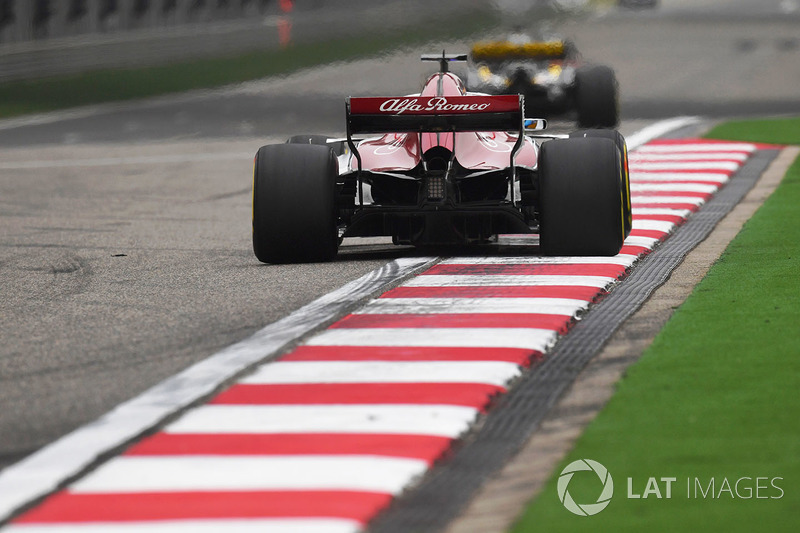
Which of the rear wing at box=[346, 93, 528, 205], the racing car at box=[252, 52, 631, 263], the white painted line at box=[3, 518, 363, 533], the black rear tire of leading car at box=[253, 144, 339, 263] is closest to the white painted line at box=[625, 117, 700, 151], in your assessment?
the racing car at box=[252, 52, 631, 263]

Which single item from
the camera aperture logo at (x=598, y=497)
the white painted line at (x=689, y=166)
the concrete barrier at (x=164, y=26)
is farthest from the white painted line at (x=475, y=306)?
the concrete barrier at (x=164, y=26)

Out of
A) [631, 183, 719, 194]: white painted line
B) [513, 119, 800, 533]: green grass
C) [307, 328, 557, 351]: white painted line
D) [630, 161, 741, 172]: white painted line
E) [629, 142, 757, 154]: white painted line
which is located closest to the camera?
[513, 119, 800, 533]: green grass

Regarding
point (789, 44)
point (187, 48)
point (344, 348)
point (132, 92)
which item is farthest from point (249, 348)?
point (789, 44)

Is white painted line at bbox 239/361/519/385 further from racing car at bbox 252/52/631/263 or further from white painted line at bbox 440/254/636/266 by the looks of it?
racing car at bbox 252/52/631/263

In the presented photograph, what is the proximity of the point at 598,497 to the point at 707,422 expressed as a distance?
100 centimetres

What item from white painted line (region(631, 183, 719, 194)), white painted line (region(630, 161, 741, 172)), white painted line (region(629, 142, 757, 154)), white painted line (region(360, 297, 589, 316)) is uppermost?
white painted line (region(360, 297, 589, 316))

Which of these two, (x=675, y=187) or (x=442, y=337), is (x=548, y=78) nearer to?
(x=675, y=187)

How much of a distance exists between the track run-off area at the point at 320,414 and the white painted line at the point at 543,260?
0.79 feet

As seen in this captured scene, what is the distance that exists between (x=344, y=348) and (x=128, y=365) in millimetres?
Answer: 959

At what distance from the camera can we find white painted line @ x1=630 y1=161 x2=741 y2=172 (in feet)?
52.3

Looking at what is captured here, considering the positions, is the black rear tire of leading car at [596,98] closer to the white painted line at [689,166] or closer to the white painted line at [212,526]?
the white painted line at [689,166]

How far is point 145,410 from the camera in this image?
592 centimetres

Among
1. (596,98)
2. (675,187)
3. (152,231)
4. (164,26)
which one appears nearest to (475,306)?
(152,231)

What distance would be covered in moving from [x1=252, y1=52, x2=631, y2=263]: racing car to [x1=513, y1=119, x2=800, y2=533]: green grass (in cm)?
126
